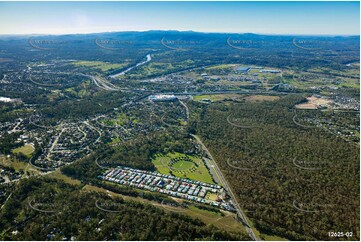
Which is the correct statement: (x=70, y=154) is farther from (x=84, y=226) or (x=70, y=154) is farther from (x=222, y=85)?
(x=222, y=85)

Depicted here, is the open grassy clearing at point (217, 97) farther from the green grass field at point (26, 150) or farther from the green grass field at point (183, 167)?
the green grass field at point (26, 150)

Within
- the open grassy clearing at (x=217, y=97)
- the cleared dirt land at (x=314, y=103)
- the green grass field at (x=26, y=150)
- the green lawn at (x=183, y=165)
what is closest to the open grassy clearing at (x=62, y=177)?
the green grass field at (x=26, y=150)

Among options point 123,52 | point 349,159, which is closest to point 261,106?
point 349,159

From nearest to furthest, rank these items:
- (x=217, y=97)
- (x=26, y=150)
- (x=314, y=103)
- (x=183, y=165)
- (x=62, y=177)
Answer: (x=62, y=177)
(x=183, y=165)
(x=26, y=150)
(x=314, y=103)
(x=217, y=97)

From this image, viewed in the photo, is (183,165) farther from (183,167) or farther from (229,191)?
(229,191)

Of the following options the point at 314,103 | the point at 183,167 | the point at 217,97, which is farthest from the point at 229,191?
the point at 314,103

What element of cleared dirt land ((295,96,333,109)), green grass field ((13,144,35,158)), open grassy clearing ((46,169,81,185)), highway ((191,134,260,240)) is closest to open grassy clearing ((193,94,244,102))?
cleared dirt land ((295,96,333,109))
